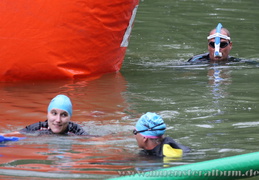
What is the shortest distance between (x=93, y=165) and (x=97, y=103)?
9.74ft

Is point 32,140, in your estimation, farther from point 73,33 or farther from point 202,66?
point 202,66

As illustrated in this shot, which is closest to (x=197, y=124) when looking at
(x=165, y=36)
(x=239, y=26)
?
(x=165, y=36)

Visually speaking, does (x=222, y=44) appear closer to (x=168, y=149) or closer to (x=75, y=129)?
(x=75, y=129)

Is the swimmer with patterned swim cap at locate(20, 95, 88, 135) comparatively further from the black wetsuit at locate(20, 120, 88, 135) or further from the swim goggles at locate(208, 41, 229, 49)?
the swim goggles at locate(208, 41, 229, 49)

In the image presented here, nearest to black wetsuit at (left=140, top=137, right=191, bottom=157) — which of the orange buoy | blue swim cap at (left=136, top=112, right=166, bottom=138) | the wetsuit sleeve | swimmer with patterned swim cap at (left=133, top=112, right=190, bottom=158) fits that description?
swimmer with patterned swim cap at (left=133, top=112, right=190, bottom=158)

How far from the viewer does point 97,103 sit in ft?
29.4

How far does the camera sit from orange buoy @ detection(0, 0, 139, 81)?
9.72m

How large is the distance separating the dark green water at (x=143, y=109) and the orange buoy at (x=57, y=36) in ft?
0.86

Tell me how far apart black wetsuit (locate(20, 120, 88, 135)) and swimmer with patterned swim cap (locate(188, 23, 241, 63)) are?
470cm

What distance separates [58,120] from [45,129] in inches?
8.7

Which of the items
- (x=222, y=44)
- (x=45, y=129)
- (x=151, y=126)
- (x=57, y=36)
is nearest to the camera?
(x=151, y=126)

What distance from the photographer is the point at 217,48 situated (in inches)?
456

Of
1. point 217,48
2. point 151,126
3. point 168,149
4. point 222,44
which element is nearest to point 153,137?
point 151,126

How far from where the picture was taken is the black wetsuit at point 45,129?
7332 millimetres
